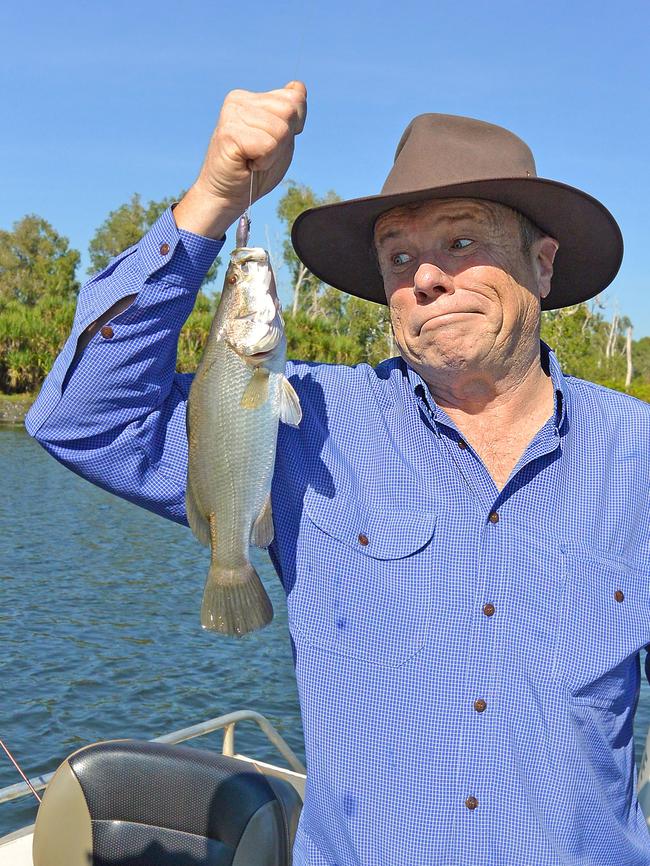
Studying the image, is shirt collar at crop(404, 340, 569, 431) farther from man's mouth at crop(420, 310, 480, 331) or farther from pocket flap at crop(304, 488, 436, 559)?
pocket flap at crop(304, 488, 436, 559)

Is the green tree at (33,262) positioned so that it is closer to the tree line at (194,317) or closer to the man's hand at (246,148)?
the tree line at (194,317)

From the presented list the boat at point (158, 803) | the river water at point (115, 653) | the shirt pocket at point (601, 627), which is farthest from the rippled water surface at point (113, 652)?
the shirt pocket at point (601, 627)

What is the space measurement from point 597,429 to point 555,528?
0.41 meters

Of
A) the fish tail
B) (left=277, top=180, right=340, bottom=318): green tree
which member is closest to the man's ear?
the fish tail

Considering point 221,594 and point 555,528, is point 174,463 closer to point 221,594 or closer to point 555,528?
point 221,594

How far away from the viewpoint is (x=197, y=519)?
2369 mm

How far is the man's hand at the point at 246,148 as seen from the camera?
2152 mm

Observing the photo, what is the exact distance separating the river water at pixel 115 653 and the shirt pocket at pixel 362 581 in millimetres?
6120

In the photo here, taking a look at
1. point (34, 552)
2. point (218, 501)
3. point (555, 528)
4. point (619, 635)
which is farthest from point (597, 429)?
point (34, 552)

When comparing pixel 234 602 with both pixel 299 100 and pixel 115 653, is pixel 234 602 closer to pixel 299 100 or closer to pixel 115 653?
pixel 299 100

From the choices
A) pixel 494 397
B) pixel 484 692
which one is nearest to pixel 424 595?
pixel 484 692

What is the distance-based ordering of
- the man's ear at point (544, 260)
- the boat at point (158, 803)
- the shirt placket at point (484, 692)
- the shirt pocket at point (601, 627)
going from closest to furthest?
the shirt placket at point (484, 692)
the shirt pocket at point (601, 627)
the man's ear at point (544, 260)
the boat at point (158, 803)

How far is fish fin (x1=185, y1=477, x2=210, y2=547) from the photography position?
2.35m

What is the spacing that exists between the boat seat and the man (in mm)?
923
